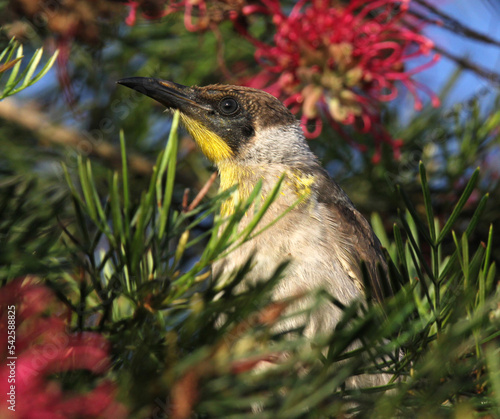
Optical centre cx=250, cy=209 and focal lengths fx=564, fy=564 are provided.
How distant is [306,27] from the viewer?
329 cm

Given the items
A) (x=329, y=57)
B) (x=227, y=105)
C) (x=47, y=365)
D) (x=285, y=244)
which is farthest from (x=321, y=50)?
(x=47, y=365)

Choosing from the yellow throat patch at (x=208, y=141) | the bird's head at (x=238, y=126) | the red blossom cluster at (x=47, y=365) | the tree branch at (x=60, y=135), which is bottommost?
the tree branch at (x=60, y=135)

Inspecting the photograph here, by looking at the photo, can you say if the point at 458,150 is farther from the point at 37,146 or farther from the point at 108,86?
the point at 37,146

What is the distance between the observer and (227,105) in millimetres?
3744

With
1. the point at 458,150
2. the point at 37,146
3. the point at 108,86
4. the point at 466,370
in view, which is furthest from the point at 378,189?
the point at 466,370

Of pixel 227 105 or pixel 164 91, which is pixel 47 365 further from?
pixel 227 105

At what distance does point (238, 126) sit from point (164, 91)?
0.67 metres

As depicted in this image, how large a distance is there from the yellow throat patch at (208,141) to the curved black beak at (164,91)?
0.12 meters

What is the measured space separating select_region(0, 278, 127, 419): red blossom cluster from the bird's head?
7.25 ft

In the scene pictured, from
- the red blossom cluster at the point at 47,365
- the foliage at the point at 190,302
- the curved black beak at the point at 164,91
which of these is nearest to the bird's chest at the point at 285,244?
the foliage at the point at 190,302

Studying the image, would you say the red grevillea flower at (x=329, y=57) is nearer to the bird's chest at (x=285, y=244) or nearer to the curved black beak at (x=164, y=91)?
the curved black beak at (x=164, y=91)

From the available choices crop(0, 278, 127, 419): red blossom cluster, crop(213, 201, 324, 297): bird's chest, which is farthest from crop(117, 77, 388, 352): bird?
crop(0, 278, 127, 419): red blossom cluster

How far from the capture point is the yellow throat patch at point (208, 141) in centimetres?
365

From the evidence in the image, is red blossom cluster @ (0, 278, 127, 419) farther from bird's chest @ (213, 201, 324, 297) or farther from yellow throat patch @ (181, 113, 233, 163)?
yellow throat patch @ (181, 113, 233, 163)
